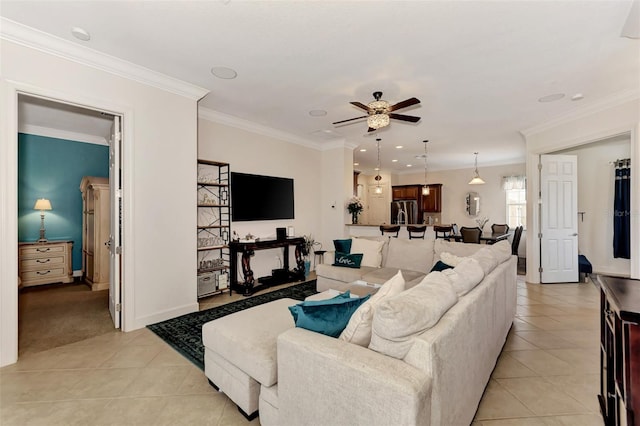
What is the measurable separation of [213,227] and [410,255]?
10.1 ft

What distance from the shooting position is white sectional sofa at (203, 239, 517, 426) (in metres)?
1.15

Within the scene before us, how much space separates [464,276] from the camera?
6.38 ft

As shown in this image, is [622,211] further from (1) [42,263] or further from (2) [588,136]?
(1) [42,263]

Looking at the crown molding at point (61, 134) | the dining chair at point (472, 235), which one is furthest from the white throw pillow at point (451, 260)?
the crown molding at point (61, 134)

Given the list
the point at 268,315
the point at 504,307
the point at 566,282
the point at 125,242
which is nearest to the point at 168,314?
the point at 125,242

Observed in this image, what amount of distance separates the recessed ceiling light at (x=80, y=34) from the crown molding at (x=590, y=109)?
249 inches

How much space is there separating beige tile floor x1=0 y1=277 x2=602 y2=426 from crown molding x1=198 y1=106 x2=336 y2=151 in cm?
324

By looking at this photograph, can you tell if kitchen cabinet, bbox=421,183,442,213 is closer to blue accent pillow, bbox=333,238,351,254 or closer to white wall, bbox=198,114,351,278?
white wall, bbox=198,114,351,278

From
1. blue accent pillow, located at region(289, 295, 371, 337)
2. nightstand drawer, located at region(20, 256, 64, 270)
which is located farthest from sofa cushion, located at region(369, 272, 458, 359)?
nightstand drawer, located at region(20, 256, 64, 270)

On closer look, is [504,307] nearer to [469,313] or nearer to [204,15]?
[469,313]

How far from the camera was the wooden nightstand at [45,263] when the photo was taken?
4969 mm

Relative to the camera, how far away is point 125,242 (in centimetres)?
322

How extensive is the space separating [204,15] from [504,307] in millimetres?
3721

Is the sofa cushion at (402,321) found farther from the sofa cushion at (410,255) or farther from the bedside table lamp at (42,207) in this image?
the bedside table lamp at (42,207)
